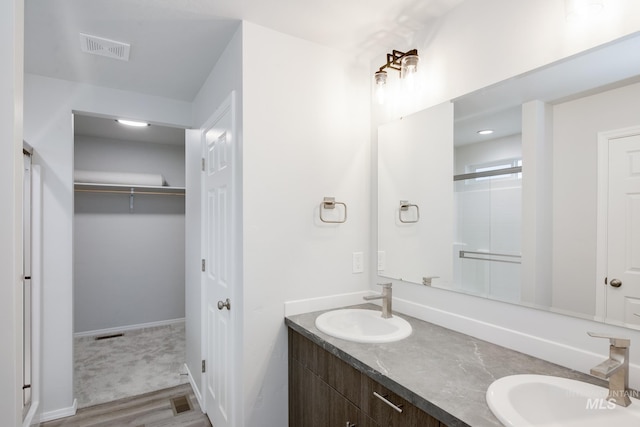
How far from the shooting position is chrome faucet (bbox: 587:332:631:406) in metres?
0.91

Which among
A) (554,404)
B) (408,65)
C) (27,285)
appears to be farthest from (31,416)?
(408,65)

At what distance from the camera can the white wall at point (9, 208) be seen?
1.02m

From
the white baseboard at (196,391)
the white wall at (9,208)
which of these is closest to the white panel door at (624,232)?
the white wall at (9,208)

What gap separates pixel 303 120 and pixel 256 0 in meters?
0.60

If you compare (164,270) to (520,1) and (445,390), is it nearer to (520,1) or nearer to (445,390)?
(445,390)

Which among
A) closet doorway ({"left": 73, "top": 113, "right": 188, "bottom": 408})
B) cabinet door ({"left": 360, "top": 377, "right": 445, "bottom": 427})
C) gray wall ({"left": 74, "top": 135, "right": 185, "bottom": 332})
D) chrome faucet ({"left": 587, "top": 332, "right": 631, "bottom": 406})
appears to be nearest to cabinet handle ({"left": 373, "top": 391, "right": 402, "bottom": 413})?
cabinet door ({"left": 360, "top": 377, "right": 445, "bottom": 427})

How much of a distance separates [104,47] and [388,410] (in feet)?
7.83

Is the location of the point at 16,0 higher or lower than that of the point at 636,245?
higher

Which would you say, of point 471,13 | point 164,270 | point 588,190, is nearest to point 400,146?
point 471,13

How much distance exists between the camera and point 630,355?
3.39ft

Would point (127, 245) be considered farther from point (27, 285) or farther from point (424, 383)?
point (424, 383)

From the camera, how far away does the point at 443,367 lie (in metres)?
1.17

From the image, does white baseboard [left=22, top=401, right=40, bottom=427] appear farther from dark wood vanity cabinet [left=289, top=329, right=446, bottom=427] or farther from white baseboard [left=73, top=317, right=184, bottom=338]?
white baseboard [left=73, top=317, right=184, bottom=338]

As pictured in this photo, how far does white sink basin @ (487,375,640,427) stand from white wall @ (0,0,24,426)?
146 cm
